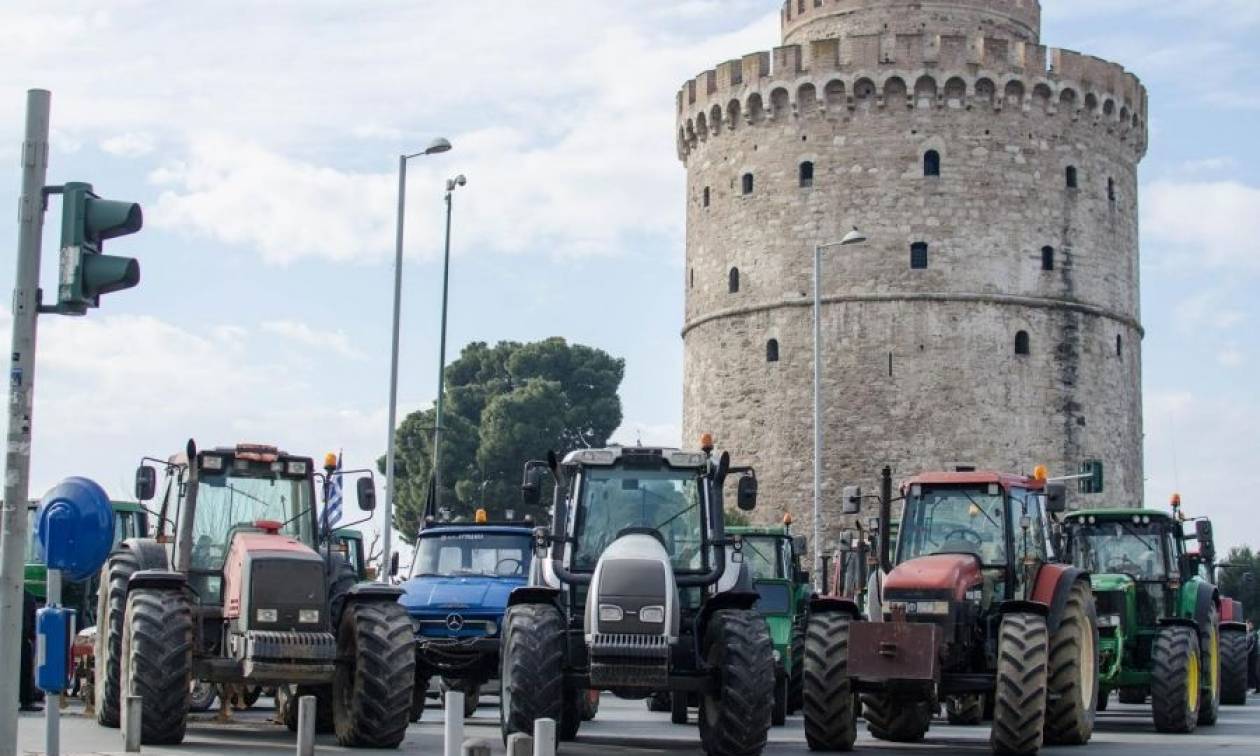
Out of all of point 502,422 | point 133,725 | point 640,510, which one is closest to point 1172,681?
point 640,510

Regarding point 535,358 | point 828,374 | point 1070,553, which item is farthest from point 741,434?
point 1070,553

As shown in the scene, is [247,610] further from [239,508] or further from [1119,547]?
[1119,547]

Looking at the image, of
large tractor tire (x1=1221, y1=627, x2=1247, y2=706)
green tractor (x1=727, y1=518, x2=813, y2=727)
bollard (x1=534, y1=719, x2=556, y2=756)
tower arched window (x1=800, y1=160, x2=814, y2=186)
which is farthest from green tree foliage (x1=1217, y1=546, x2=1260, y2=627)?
bollard (x1=534, y1=719, x2=556, y2=756)

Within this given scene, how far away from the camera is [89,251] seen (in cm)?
1054

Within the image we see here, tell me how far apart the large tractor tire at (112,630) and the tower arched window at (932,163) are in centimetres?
3273

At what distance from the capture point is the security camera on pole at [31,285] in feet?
34.3

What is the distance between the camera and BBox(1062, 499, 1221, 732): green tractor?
18750 mm

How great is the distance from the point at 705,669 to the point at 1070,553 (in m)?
8.60

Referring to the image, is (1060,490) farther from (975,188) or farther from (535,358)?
(535,358)

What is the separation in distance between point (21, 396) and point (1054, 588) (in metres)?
8.67

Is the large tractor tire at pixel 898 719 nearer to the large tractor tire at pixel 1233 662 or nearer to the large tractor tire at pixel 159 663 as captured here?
the large tractor tire at pixel 159 663

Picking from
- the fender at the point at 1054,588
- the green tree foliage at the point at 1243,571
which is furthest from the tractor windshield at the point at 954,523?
the green tree foliage at the point at 1243,571

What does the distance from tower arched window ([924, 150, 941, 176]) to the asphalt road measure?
87.1 ft

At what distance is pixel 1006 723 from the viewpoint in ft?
48.2
